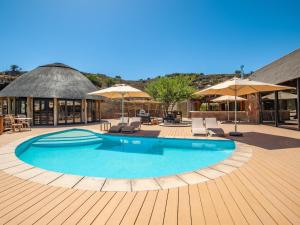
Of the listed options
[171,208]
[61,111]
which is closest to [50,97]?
[61,111]

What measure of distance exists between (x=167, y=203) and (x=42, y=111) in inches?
616

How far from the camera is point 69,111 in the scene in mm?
16406

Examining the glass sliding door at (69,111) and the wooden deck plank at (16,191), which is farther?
the glass sliding door at (69,111)

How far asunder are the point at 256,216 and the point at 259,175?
5.94 feet

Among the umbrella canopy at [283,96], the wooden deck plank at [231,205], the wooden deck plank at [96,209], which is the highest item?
A: the umbrella canopy at [283,96]

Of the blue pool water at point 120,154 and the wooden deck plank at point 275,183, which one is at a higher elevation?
the wooden deck plank at point 275,183

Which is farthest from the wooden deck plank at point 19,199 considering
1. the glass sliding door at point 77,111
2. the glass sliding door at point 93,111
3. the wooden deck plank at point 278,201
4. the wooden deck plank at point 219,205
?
the glass sliding door at point 93,111

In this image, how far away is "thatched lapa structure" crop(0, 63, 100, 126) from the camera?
15.0 metres

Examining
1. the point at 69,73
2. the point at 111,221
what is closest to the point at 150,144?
the point at 111,221

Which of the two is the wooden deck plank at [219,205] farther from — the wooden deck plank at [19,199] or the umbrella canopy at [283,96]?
the umbrella canopy at [283,96]

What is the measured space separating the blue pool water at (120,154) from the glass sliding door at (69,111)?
5.80 m

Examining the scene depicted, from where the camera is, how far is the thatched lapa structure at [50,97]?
49.1ft

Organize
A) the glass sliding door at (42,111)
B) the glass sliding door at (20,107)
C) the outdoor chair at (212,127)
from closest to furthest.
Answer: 1. the outdoor chair at (212,127)
2. the glass sliding door at (42,111)
3. the glass sliding door at (20,107)

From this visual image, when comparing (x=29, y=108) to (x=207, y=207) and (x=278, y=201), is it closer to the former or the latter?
(x=207, y=207)
